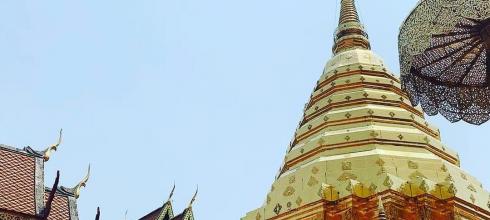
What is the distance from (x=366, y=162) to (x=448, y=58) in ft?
28.1

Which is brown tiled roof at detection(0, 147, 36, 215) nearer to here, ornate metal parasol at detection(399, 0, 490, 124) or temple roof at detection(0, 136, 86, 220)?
temple roof at detection(0, 136, 86, 220)

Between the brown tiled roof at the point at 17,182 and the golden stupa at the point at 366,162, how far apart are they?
6635 mm

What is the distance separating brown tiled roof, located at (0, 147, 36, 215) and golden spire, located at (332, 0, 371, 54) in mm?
13932

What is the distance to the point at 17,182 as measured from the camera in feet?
30.6

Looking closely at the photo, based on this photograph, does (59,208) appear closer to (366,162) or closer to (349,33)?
(366,162)

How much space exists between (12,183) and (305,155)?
9669mm

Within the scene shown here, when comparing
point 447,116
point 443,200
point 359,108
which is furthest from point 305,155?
point 447,116

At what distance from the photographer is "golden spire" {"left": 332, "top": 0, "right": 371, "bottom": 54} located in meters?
22.3

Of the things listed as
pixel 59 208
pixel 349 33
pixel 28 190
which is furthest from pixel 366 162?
pixel 28 190

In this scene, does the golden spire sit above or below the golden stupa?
above

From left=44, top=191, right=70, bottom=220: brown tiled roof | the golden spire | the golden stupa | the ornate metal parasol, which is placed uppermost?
the golden spire

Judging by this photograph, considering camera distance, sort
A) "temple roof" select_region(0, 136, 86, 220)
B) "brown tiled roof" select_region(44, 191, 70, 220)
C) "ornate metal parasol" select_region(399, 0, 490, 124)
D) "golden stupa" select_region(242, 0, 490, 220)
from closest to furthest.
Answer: "ornate metal parasol" select_region(399, 0, 490, 124) → "temple roof" select_region(0, 136, 86, 220) → "brown tiled roof" select_region(44, 191, 70, 220) → "golden stupa" select_region(242, 0, 490, 220)

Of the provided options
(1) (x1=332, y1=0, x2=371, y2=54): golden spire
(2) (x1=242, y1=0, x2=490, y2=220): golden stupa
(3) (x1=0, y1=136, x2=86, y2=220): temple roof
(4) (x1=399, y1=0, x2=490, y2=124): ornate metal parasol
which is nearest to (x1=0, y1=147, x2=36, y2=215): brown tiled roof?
(3) (x1=0, y1=136, x2=86, y2=220): temple roof

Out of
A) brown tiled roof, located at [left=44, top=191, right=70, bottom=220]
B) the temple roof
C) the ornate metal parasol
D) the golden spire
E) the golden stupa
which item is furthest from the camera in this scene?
the golden spire
